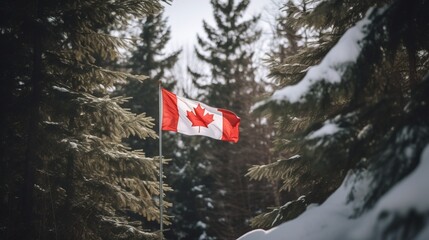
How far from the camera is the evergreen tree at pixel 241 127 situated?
17266 mm

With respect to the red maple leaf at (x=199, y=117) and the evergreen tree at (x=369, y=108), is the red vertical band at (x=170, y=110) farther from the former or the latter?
the evergreen tree at (x=369, y=108)

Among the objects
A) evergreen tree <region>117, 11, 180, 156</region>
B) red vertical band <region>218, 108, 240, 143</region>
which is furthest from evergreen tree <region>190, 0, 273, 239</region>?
red vertical band <region>218, 108, 240, 143</region>

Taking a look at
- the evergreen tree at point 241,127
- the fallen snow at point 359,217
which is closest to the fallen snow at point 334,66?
the fallen snow at point 359,217

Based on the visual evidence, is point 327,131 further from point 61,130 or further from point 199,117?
point 61,130

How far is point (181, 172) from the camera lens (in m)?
21.7

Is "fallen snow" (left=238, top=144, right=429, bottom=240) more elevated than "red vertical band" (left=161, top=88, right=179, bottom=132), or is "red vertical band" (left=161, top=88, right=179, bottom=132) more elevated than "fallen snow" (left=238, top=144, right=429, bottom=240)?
"red vertical band" (left=161, top=88, right=179, bottom=132)

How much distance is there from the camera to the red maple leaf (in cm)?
671

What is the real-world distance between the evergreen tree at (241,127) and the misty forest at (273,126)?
238 centimetres

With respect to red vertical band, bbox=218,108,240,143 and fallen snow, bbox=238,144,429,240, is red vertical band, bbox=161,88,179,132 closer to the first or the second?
red vertical band, bbox=218,108,240,143

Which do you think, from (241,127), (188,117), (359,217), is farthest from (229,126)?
(241,127)

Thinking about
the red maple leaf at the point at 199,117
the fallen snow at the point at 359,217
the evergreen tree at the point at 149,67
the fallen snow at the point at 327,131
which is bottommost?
the fallen snow at the point at 359,217

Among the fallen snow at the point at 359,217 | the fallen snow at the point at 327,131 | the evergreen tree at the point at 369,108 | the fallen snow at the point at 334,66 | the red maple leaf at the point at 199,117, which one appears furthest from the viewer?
the red maple leaf at the point at 199,117

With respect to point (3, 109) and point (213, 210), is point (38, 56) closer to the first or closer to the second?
point (3, 109)

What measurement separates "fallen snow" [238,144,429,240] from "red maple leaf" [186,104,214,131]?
10.5 ft
